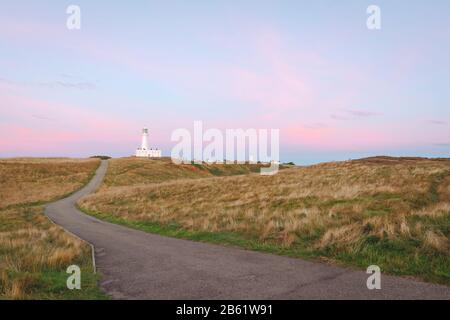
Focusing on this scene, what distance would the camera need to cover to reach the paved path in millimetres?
7141

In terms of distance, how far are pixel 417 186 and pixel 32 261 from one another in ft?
66.2

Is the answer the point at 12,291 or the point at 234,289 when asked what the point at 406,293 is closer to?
the point at 234,289

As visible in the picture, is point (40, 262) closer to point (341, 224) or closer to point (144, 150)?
point (341, 224)

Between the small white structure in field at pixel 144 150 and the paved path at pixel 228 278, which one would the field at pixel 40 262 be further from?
the small white structure in field at pixel 144 150

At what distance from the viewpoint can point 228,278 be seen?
27.2ft

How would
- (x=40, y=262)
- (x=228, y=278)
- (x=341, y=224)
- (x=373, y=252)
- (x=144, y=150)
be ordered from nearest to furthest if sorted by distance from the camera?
1. (x=228, y=278)
2. (x=373, y=252)
3. (x=40, y=262)
4. (x=341, y=224)
5. (x=144, y=150)

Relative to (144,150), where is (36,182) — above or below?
below

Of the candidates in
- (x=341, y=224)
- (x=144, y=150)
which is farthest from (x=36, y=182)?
(x=144, y=150)

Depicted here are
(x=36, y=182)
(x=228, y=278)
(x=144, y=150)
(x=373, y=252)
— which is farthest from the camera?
(x=144, y=150)

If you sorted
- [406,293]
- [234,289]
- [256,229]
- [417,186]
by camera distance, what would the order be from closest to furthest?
[406,293] → [234,289] → [256,229] → [417,186]

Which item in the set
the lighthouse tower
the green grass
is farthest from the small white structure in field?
the green grass

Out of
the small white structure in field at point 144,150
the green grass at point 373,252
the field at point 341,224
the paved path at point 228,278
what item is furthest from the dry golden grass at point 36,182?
the small white structure in field at point 144,150
